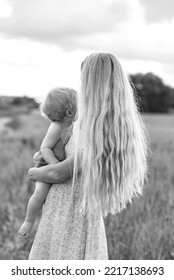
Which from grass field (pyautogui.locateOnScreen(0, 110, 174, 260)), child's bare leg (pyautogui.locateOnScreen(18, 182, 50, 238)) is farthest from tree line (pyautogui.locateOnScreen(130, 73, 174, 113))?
child's bare leg (pyautogui.locateOnScreen(18, 182, 50, 238))

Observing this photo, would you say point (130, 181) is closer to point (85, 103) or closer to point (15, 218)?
point (85, 103)

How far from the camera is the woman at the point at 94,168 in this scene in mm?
2143

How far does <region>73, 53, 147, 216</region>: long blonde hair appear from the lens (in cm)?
214

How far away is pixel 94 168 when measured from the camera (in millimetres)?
2170

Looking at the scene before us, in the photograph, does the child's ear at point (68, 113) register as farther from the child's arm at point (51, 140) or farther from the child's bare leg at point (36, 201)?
the child's bare leg at point (36, 201)

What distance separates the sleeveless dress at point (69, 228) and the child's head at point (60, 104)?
0.46 ft

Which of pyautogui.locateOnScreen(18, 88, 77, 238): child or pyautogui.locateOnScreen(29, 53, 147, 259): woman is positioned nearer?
pyautogui.locateOnScreen(29, 53, 147, 259): woman

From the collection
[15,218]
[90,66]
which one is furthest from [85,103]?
[15,218]

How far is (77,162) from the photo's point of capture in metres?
2.16

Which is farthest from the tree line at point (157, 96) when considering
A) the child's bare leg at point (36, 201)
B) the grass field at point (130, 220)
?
the child's bare leg at point (36, 201)

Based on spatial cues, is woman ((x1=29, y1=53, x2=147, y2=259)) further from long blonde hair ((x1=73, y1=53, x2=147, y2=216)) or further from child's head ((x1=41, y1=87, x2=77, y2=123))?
child's head ((x1=41, y1=87, x2=77, y2=123))

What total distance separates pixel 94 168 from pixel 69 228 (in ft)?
1.02

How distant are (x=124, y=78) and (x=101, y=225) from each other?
2.11ft
